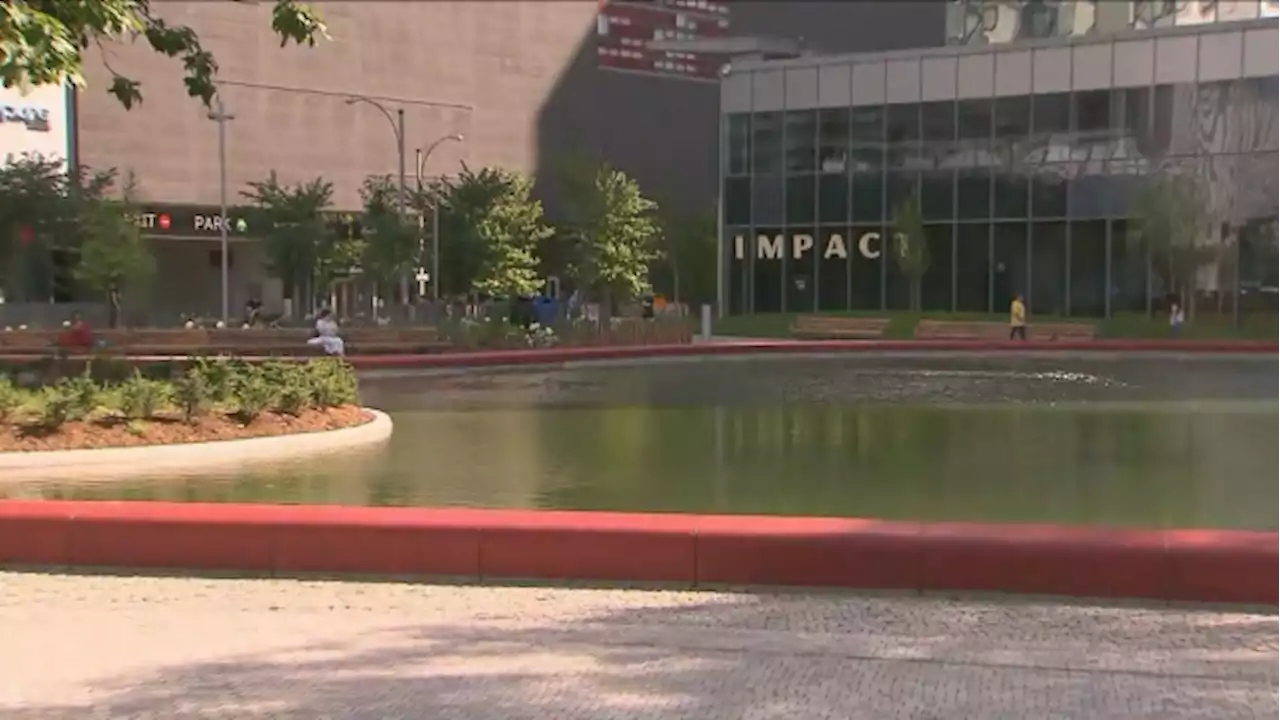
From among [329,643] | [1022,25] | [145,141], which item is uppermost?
[1022,25]

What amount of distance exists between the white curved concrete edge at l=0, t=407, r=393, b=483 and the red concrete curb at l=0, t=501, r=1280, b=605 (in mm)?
4029

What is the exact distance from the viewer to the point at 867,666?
22.3ft

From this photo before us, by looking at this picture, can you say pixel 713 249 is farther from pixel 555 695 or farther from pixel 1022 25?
pixel 555 695

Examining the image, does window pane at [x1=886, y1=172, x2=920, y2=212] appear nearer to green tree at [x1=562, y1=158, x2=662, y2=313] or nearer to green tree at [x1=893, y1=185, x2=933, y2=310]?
green tree at [x1=893, y1=185, x2=933, y2=310]

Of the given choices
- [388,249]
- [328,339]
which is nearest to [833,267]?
[388,249]

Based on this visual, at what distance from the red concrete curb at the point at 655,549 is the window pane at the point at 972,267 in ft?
137

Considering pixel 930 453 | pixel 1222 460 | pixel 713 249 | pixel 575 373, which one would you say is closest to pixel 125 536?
pixel 930 453

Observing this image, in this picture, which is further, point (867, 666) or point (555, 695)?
point (867, 666)

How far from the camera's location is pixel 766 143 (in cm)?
5316

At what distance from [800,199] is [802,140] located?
2098 millimetres

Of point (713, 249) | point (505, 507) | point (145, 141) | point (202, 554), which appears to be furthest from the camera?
→ point (713, 249)

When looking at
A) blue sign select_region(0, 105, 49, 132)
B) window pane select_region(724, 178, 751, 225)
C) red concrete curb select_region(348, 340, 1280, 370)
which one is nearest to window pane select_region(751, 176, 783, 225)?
window pane select_region(724, 178, 751, 225)

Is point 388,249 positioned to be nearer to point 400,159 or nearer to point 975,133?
point 400,159

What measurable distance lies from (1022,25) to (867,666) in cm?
7944
